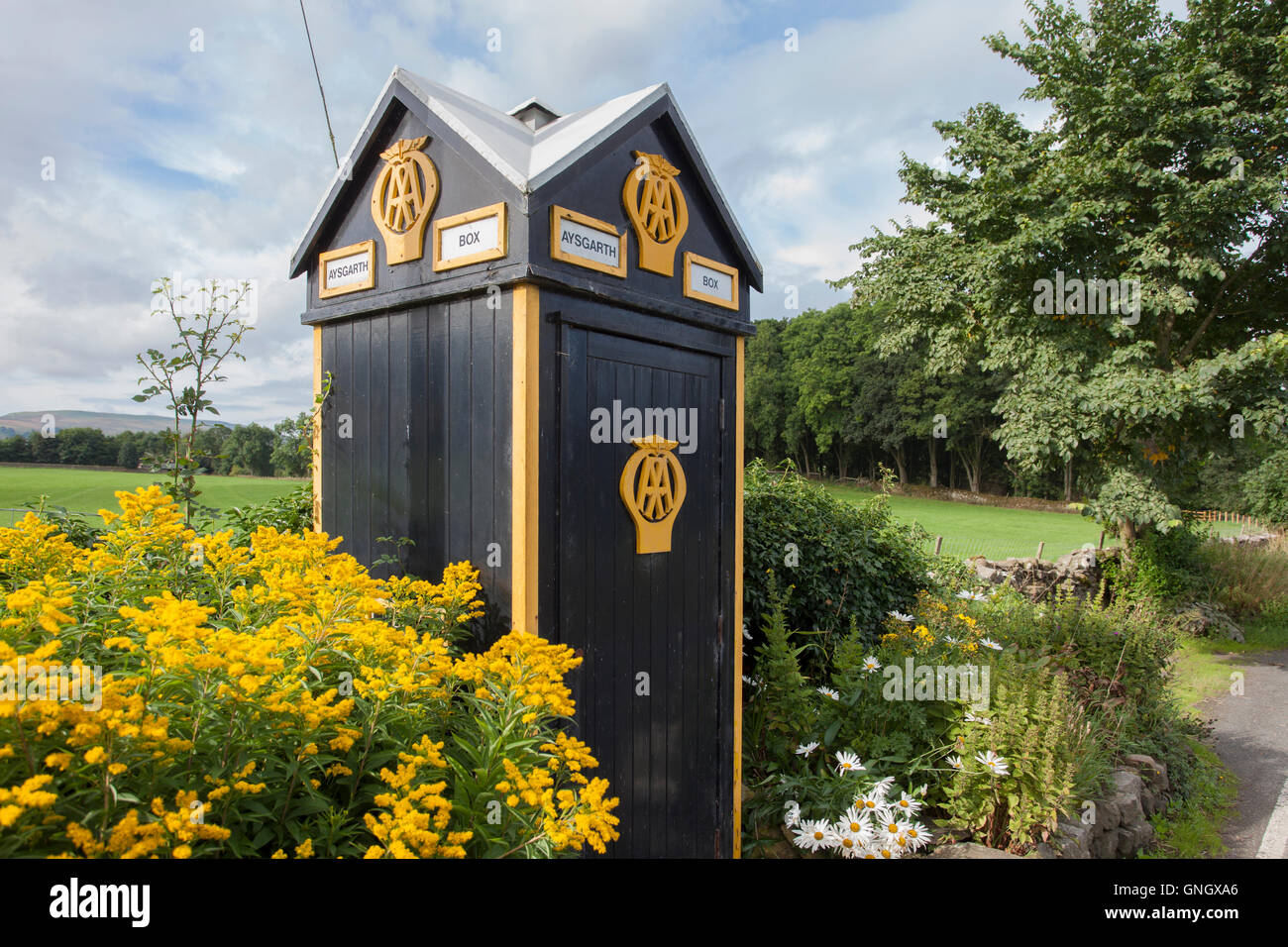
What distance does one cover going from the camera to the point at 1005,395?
12711 mm

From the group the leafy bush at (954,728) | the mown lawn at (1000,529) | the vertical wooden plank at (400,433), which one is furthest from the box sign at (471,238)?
the mown lawn at (1000,529)

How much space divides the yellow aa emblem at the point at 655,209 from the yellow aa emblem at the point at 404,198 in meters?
0.96

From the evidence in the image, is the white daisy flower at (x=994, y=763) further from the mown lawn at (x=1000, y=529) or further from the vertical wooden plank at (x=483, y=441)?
the mown lawn at (x=1000, y=529)

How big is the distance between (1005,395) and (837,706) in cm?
946

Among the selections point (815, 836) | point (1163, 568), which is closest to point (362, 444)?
point (815, 836)

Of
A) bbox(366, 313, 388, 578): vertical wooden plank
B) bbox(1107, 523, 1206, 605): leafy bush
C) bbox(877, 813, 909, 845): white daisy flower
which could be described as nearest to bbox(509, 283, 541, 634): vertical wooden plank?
bbox(366, 313, 388, 578): vertical wooden plank

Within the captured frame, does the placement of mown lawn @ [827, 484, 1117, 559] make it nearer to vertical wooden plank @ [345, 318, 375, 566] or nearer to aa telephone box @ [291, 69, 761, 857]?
aa telephone box @ [291, 69, 761, 857]

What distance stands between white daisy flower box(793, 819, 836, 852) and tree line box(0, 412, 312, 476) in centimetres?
367

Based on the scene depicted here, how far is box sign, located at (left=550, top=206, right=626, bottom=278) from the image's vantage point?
10.5 ft

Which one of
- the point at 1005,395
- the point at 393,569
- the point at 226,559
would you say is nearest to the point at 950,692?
the point at 393,569

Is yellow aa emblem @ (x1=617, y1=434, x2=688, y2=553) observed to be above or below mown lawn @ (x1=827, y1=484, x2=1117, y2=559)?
above

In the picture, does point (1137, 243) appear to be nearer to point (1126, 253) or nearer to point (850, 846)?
point (1126, 253)

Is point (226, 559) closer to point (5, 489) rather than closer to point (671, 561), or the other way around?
point (671, 561)

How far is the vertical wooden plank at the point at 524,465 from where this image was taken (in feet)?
10.1
